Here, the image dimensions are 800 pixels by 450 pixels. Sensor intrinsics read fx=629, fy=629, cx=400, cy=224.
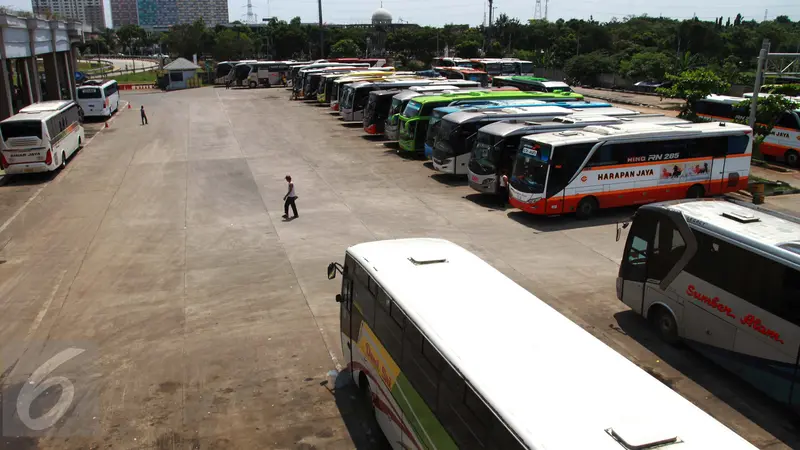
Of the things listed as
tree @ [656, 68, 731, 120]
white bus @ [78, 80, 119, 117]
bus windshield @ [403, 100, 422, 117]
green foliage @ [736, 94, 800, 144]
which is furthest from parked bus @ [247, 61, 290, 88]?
green foliage @ [736, 94, 800, 144]

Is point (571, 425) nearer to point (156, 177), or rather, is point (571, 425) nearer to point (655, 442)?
point (655, 442)

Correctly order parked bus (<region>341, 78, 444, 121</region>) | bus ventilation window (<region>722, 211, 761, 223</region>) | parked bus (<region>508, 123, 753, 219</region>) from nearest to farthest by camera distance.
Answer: bus ventilation window (<region>722, 211, 761, 223</region>), parked bus (<region>508, 123, 753, 219</region>), parked bus (<region>341, 78, 444, 121</region>)

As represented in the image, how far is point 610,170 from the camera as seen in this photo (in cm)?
1878

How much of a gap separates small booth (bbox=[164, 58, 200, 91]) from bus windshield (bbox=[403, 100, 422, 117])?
42.5m

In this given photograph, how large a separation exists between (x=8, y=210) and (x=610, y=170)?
19.1 meters

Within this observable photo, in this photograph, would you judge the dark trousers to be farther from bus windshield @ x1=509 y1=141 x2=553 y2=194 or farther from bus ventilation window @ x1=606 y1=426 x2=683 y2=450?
bus ventilation window @ x1=606 y1=426 x2=683 y2=450

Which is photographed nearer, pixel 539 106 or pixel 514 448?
pixel 514 448

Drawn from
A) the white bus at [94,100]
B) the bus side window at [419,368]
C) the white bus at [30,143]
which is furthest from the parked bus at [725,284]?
the white bus at [94,100]

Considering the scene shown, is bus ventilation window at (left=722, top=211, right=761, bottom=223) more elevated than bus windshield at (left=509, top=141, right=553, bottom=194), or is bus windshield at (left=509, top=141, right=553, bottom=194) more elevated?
bus ventilation window at (left=722, top=211, right=761, bottom=223)

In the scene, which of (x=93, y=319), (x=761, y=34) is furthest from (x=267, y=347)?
(x=761, y=34)

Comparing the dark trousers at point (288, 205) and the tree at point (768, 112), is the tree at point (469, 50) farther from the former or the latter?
the dark trousers at point (288, 205)

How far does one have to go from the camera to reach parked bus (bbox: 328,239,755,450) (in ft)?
16.1

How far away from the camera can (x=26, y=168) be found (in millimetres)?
23812

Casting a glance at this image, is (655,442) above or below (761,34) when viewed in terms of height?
below
